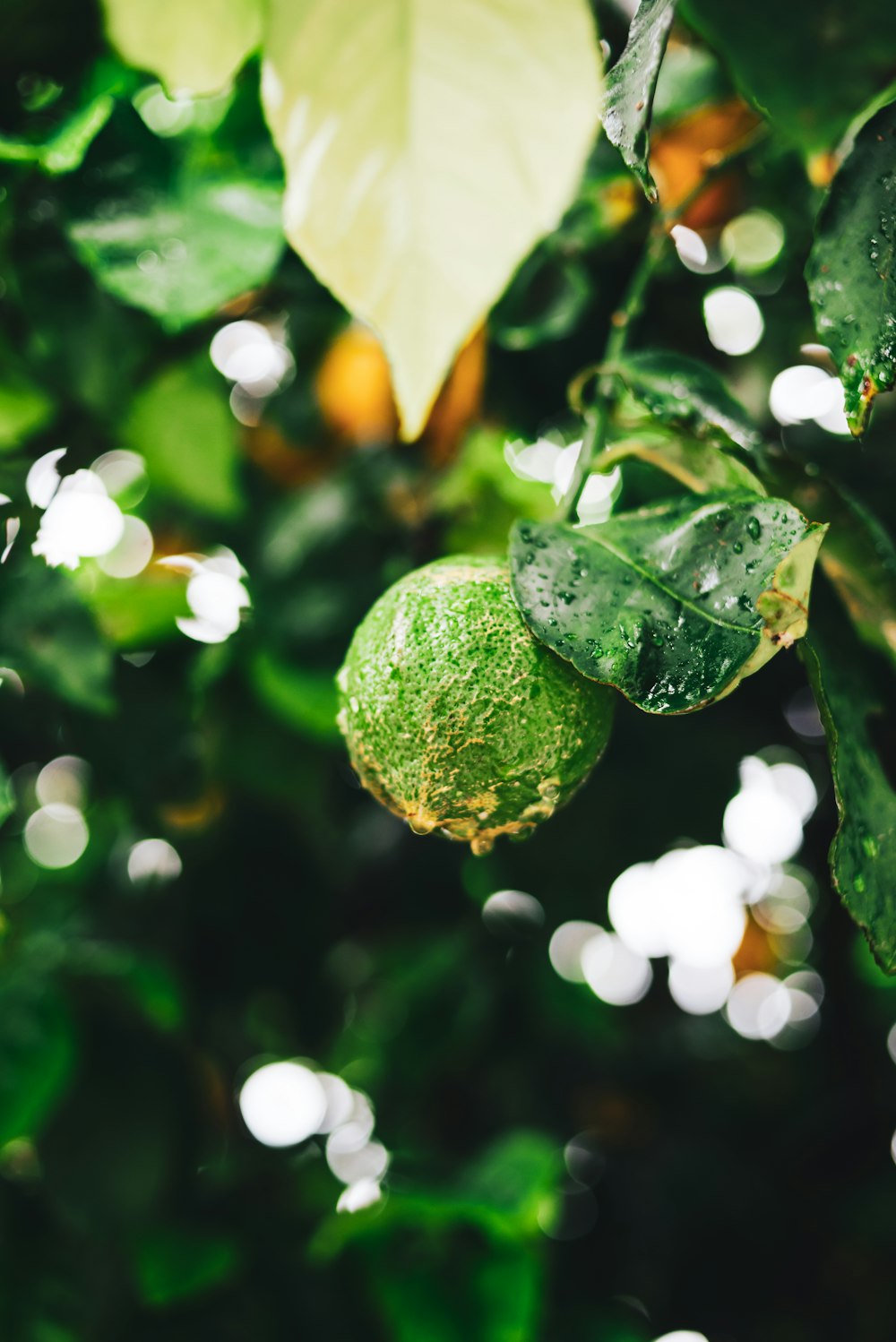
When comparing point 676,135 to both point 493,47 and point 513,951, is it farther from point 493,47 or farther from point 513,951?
point 513,951

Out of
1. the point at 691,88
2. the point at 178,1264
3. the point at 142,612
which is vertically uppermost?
the point at 691,88

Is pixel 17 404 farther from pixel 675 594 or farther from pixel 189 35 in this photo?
pixel 675 594

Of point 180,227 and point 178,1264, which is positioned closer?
point 180,227

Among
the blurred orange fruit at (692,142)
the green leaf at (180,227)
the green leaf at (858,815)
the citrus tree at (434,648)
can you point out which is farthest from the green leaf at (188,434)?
the green leaf at (858,815)

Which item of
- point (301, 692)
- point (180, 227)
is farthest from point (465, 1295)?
point (180, 227)

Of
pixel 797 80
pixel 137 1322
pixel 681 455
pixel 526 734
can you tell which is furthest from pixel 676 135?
pixel 137 1322

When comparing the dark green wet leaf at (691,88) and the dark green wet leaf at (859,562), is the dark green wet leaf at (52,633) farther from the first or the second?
the dark green wet leaf at (691,88)
